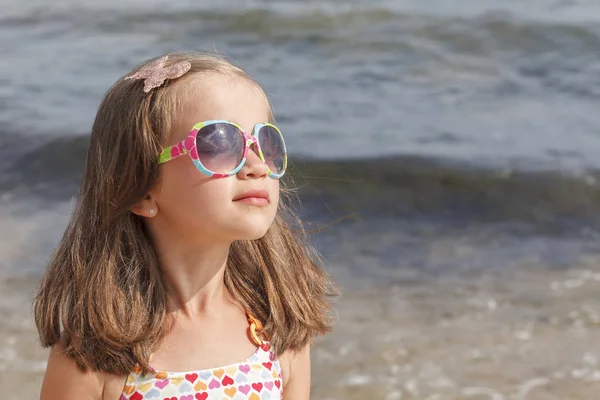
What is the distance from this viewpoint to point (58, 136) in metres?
7.99

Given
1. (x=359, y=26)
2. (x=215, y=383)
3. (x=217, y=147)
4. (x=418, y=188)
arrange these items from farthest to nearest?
(x=359, y=26) < (x=418, y=188) < (x=215, y=383) < (x=217, y=147)

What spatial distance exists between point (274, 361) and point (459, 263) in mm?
3309

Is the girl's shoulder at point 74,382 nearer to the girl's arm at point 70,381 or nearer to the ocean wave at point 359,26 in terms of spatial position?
the girl's arm at point 70,381

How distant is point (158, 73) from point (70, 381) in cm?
76

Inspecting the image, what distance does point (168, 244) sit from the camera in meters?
2.47

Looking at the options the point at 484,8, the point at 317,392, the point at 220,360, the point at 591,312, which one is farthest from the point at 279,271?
the point at 484,8

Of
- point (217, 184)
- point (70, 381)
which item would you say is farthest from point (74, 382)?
point (217, 184)

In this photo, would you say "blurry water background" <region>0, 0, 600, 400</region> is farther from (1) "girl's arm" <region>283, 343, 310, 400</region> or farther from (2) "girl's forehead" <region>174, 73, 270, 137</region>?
(2) "girl's forehead" <region>174, 73, 270, 137</region>

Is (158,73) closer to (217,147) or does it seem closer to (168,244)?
(217,147)

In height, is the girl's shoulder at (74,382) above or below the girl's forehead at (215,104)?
below

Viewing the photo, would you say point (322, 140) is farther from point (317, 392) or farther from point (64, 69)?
point (317, 392)

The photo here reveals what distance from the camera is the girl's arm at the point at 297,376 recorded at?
2.60 meters

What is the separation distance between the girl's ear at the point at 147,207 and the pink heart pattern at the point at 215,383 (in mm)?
386

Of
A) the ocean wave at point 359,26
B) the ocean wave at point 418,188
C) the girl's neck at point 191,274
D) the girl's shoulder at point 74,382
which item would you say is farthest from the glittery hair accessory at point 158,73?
the ocean wave at point 359,26
